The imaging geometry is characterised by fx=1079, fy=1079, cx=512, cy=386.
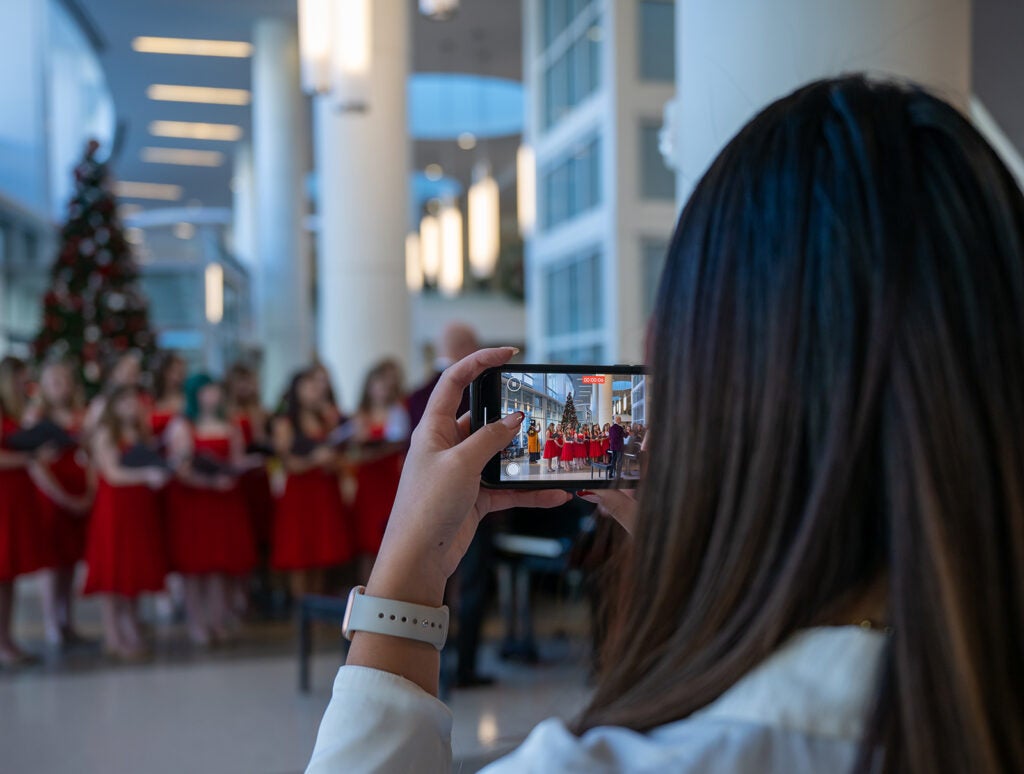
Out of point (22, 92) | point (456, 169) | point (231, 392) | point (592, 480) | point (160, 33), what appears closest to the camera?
point (592, 480)

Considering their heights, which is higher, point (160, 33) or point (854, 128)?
point (160, 33)

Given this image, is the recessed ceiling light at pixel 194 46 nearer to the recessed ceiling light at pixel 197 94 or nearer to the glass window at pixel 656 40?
the recessed ceiling light at pixel 197 94

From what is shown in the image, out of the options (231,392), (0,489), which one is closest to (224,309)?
(231,392)

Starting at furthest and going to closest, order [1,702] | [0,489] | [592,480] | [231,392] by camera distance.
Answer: [231,392], [0,489], [1,702], [592,480]

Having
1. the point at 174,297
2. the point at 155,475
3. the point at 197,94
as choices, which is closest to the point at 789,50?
the point at 155,475

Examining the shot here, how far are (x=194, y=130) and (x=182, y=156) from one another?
1.94 metres

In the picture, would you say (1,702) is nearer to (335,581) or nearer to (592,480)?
(335,581)

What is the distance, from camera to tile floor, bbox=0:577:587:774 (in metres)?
3.75

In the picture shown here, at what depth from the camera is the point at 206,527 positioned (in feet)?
19.1

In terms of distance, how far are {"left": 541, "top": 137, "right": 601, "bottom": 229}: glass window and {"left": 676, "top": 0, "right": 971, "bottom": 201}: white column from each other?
4.81 meters

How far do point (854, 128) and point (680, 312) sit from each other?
0.15 metres

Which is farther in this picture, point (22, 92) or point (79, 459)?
point (22, 92)

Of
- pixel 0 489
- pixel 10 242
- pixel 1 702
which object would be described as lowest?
pixel 1 702

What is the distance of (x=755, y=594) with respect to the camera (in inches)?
23.2
